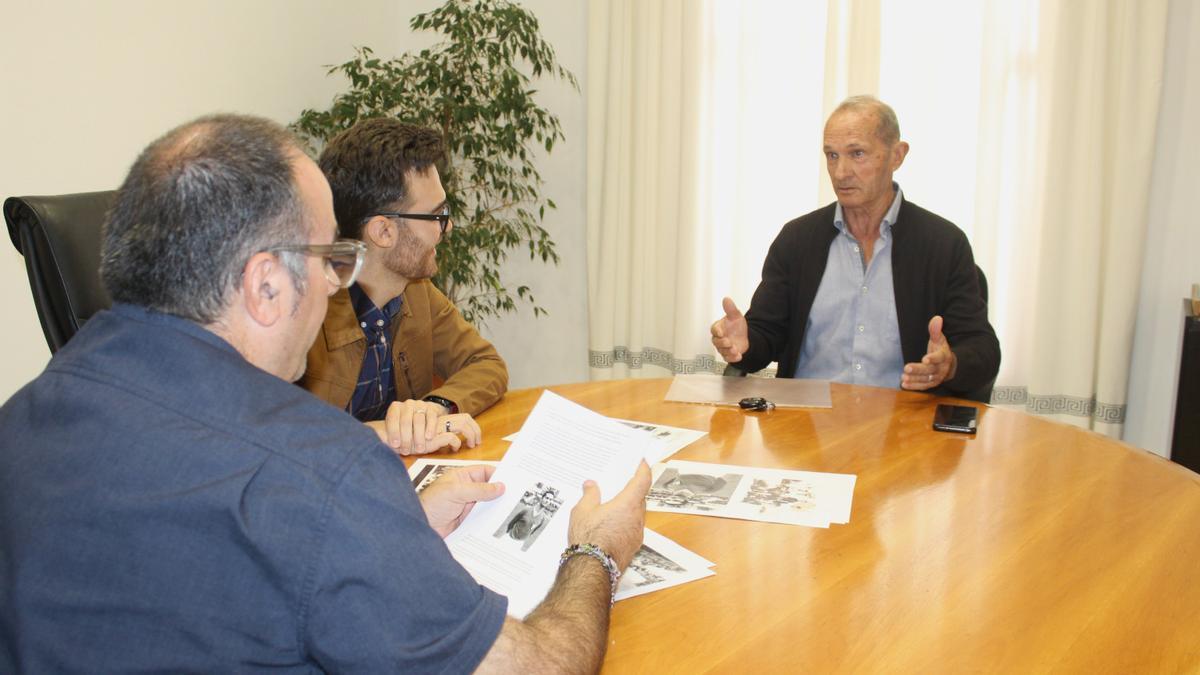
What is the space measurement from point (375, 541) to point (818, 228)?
2205 millimetres

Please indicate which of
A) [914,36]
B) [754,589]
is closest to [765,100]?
[914,36]

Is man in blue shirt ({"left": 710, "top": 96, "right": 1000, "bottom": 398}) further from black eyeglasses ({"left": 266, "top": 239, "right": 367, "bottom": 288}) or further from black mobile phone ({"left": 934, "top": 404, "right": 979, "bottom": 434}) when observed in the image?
black eyeglasses ({"left": 266, "top": 239, "right": 367, "bottom": 288})

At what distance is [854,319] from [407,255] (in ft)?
4.32

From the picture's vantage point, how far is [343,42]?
4031mm

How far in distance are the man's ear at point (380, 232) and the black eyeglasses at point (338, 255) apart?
3.29ft

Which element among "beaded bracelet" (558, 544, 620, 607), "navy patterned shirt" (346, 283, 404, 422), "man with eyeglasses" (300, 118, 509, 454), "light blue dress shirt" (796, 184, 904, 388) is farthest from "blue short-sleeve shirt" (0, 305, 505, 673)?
"light blue dress shirt" (796, 184, 904, 388)

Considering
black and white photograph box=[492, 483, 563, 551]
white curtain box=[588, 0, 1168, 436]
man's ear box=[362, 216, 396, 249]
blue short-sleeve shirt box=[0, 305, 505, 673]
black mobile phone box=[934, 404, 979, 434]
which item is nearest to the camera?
blue short-sleeve shirt box=[0, 305, 505, 673]

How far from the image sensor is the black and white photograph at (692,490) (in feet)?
4.98

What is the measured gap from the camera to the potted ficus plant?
3.54 m

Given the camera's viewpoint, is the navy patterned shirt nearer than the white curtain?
Yes

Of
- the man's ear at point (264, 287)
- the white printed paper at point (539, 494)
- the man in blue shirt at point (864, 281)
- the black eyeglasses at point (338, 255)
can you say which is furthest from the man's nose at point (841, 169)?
the man's ear at point (264, 287)

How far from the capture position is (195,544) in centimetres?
79

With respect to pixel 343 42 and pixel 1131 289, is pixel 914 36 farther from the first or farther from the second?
pixel 343 42

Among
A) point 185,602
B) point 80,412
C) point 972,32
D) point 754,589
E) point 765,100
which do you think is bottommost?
point 754,589
